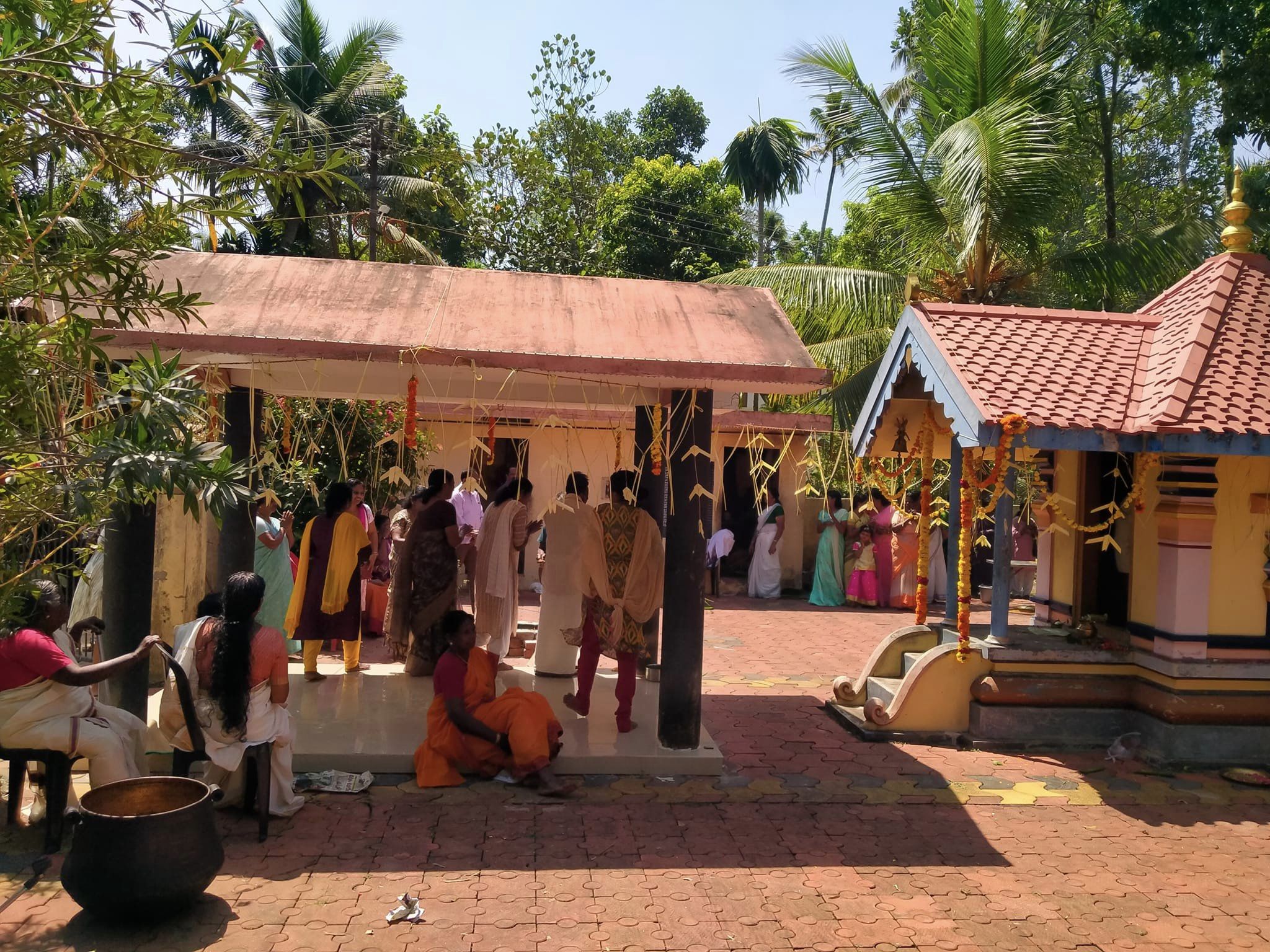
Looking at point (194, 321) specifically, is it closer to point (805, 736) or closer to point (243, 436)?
point (243, 436)

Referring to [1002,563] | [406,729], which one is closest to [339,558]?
[406,729]

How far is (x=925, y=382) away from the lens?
7938 millimetres

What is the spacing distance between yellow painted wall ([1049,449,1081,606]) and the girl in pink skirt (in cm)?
656

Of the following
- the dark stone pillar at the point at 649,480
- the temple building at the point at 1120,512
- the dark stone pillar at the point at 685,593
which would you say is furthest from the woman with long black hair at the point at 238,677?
the temple building at the point at 1120,512

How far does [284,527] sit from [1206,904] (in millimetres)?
7250

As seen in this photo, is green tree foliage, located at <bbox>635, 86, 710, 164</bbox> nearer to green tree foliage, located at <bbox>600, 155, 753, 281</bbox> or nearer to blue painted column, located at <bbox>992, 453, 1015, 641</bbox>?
green tree foliage, located at <bbox>600, 155, 753, 281</bbox>

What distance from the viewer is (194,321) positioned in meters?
6.04

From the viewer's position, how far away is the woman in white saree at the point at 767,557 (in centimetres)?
1627

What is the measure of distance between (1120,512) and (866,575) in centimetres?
812

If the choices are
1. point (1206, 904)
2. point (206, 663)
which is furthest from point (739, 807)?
point (206, 663)

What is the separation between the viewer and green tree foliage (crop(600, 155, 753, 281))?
23.8 m

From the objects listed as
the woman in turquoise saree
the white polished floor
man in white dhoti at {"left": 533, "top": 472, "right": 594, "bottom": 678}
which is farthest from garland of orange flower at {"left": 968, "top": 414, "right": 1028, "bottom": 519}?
the woman in turquoise saree

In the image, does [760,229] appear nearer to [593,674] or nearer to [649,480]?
[649,480]

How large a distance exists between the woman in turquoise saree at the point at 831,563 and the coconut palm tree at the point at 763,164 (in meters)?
16.3
